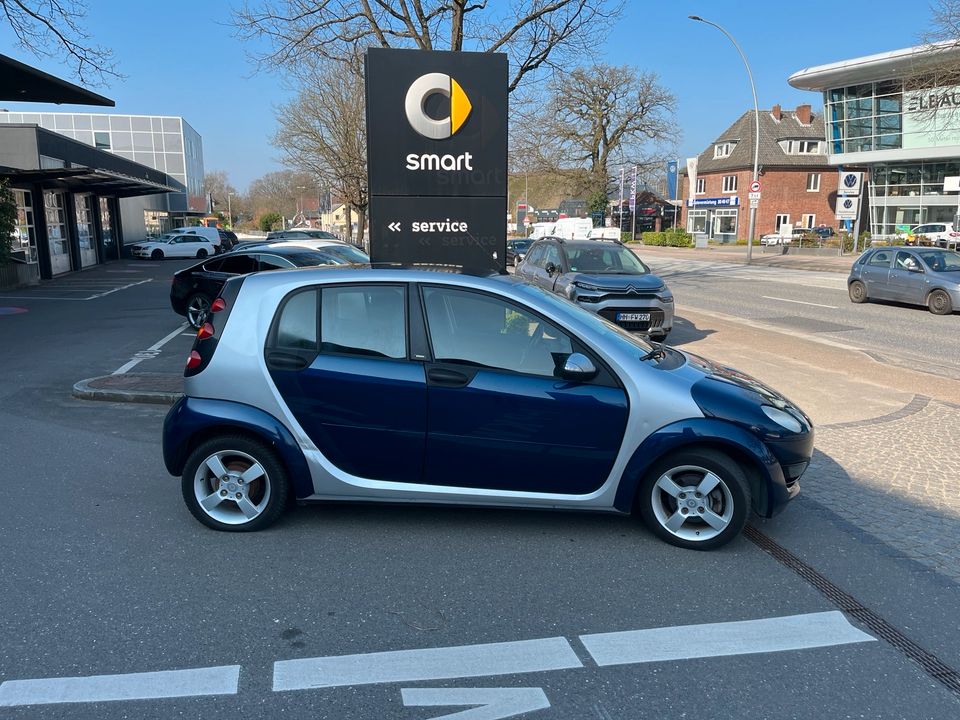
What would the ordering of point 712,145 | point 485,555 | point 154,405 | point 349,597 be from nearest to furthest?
point 349,597 < point 485,555 < point 154,405 < point 712,145

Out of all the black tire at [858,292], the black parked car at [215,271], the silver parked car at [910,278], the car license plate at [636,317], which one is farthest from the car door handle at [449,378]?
the black tire at [858,292]

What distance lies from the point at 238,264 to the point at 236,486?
9934 mm

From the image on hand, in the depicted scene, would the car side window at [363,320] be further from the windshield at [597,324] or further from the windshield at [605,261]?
the windshield at [605,261]

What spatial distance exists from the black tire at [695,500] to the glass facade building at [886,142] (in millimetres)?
42746

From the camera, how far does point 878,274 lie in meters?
17.1

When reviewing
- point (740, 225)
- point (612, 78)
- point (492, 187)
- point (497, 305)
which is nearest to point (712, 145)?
point (740, 225)

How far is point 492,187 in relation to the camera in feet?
27.1

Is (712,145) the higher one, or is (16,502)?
(712,145)

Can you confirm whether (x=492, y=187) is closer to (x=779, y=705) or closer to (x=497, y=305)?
(x=497, y=305)

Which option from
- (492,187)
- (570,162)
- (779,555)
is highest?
(570,162)

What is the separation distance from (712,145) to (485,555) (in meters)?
68.7

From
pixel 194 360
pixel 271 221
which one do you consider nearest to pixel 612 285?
pixel 194 360

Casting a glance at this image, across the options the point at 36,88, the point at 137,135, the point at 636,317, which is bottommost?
the point at 636,317

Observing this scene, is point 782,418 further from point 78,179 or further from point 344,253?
point 78,179
